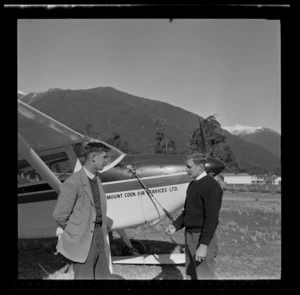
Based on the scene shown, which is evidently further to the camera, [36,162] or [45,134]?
[45,134]

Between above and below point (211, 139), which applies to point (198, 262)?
below

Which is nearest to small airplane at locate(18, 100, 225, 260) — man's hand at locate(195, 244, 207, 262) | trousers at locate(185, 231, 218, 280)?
trousers at locate(185, 231, 218, 280)

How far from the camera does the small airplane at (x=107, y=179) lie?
14.8 ft

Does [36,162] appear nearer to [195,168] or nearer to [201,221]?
[195,168]

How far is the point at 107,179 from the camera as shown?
4641mm

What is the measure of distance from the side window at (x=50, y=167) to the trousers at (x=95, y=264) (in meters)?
1.67

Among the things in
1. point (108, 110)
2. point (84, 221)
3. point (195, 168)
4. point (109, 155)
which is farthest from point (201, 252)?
point (108, 110)

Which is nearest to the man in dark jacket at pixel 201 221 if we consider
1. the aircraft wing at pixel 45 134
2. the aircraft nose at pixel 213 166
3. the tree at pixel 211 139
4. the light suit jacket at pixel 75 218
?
the tree at pixel 211 139

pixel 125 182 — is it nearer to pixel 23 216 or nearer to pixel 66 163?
pixel 66 163

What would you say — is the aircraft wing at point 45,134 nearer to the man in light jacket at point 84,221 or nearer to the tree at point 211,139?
the tree at point 211,139

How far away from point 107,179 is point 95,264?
1.72 meters

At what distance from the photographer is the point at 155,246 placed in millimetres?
6551

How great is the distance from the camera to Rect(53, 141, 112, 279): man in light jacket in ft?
9.55
